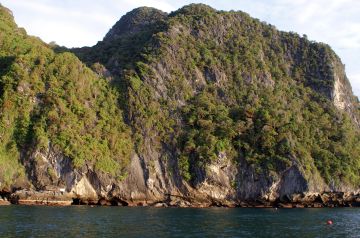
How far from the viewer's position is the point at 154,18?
16900 cm

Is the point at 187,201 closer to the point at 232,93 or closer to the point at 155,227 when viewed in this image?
the point at 232,93

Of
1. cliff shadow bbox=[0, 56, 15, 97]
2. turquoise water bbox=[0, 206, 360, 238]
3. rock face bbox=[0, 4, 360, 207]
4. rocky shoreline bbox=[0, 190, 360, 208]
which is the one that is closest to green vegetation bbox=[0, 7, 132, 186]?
cliff shadow bbox=[0, 56, 15, 97]

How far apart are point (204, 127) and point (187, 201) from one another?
59.0ft

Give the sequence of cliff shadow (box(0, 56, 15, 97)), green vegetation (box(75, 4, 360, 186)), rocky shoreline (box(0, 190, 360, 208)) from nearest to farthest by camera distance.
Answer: rocky shoreline (box(0, 190, 360, 208))
cliff shadow (box(0, 56, 15, 97))
green vegetation (box(75, 4, 360, 186))

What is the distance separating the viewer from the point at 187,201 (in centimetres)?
8931

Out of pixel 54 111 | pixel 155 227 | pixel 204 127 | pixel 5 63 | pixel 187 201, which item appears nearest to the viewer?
pixel 155 227

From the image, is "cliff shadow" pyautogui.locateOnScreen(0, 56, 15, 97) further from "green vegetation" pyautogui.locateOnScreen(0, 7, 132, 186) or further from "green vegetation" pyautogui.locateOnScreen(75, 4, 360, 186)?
"green vegetation" pyautogui.locateOnScreen(75, 4, 360, 186)

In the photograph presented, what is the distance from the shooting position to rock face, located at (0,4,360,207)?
82.8m

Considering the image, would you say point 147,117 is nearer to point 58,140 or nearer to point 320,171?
point 58,140

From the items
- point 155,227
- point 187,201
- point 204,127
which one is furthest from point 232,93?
point 155,227

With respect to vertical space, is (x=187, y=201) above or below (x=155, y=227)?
above

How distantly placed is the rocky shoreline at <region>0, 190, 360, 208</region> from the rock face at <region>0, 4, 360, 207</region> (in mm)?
234

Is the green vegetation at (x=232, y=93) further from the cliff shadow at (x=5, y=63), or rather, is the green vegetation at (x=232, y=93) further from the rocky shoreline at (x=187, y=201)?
the cliff shadow at (x=5, y=63)

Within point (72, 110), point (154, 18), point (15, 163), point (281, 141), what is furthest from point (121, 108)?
point (154, 18)
